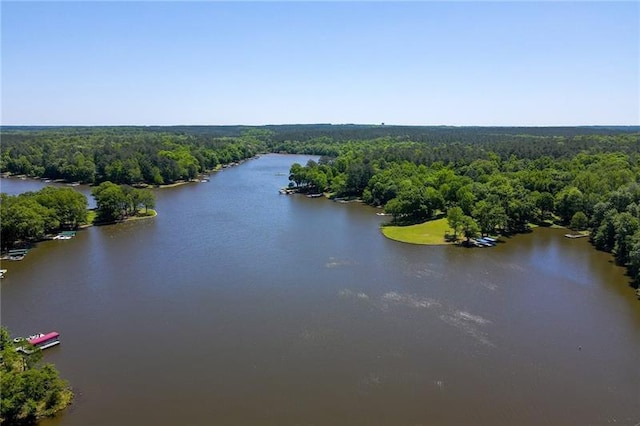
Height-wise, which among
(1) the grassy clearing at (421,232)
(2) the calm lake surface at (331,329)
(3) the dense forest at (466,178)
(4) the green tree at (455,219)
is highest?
(3) the dense forest at (466,178)

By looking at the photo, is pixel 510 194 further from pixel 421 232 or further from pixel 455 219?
pixel 421 232

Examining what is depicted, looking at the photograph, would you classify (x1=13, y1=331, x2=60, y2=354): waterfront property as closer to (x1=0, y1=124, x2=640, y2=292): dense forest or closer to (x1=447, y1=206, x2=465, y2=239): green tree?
(x1=447, y1=206, x2=465, y2=239): green tree

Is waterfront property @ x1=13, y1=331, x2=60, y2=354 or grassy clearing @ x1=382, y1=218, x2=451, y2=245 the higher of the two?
grassy clearing @ x1=382, y1=218, x2=451, y2=245

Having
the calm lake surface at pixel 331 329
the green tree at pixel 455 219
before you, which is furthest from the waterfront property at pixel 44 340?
the green tree at pixel 455 219

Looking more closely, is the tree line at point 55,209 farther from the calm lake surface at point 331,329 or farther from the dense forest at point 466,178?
the dense forest at point 466,178

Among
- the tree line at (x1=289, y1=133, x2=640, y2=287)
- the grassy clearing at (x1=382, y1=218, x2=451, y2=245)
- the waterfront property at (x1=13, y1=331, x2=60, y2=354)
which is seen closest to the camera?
the waterfront property at (x1=13, y1=331, x2=60, y2=354)

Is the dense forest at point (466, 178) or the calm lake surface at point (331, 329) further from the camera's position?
the dense forest at point (466, 178)

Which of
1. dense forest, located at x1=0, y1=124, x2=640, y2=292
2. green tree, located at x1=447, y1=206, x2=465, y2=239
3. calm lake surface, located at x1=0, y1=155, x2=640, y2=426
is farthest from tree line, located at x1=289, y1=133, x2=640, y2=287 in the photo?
calm lake surface, located at x1=0, y1=155, x2=640, y2=426

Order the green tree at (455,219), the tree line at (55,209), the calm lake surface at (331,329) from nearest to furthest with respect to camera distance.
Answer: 1. the calm lake surface at (331,329)
2. the tree line at (55,209)
3. the green tree at (455,219)
